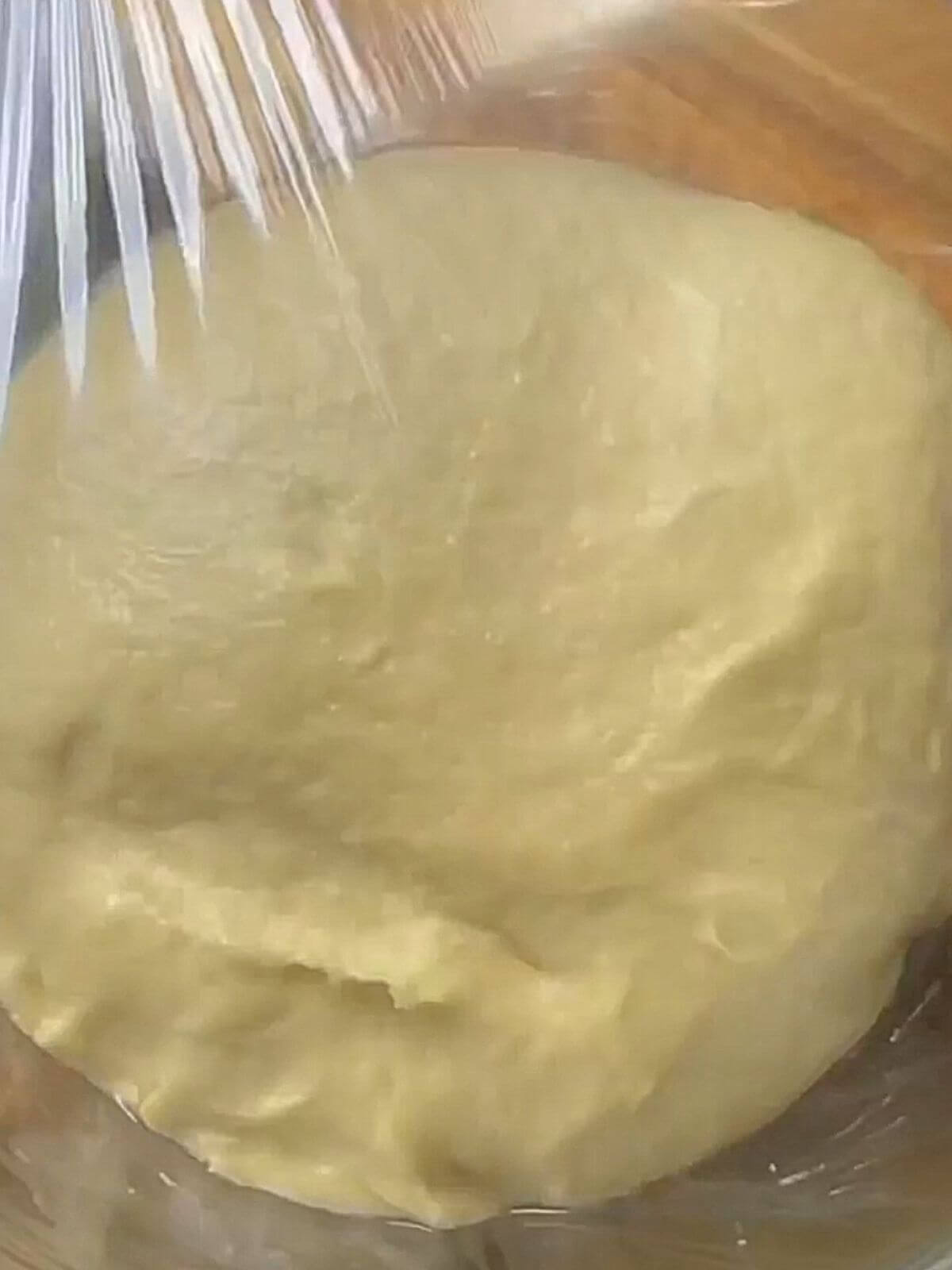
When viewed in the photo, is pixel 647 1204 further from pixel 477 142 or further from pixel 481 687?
pixel 477 142

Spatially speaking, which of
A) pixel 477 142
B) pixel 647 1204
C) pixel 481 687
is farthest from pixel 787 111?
pixel 647 1204

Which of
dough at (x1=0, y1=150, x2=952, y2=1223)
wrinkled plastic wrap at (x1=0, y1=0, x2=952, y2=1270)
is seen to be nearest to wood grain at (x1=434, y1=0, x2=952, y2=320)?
wrinkled plastic wrap at (x1=0, y1=0, x2=952, y2=1270)

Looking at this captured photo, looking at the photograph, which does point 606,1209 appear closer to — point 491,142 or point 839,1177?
point 839,1177

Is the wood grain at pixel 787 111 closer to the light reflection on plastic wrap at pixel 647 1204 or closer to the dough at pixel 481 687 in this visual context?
the dough at pixel 481 687

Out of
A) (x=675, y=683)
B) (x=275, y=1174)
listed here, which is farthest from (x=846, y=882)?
(x=275, y=1174)

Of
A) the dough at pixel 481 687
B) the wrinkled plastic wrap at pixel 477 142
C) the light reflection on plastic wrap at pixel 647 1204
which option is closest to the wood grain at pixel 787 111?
the wrinkled plastic wrap at pixel 477 142

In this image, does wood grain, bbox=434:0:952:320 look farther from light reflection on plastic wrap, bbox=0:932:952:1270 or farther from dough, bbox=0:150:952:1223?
light reflection on plastic wrap, bbox=0:932:952:1270

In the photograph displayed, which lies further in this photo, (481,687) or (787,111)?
(787,111)
